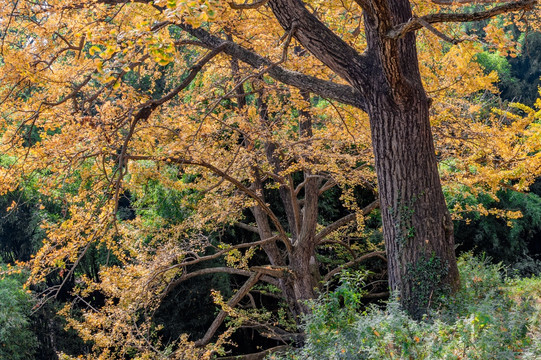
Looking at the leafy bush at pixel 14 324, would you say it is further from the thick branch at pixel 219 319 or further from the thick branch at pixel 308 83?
the thick branch at pixel 308 83

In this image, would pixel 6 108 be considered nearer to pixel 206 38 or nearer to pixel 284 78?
pixel 206 38

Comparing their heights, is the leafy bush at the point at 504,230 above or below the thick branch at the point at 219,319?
above

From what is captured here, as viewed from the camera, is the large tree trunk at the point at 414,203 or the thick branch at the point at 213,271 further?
the thick branch at the point at 213,271

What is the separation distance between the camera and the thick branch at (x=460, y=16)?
111 inches

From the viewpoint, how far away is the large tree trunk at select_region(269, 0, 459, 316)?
377 cm

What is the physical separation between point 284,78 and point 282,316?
4860mm

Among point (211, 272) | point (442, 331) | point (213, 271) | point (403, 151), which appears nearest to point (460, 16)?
point (403, 151)

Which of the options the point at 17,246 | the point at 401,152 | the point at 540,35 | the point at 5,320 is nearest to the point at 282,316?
the point at 5,320

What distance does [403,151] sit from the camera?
3.84m

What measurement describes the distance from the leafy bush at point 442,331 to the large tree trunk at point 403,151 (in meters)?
0.29

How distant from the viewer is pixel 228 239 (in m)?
9.46

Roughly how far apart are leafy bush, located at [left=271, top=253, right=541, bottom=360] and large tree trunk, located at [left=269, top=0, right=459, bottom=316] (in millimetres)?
290

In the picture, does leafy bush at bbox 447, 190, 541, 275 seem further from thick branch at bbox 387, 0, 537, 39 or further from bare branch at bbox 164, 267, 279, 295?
thick branch at bbox 387, 0, 537, 39

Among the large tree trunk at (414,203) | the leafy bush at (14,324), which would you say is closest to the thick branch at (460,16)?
the large tree trunk at (414,203)
